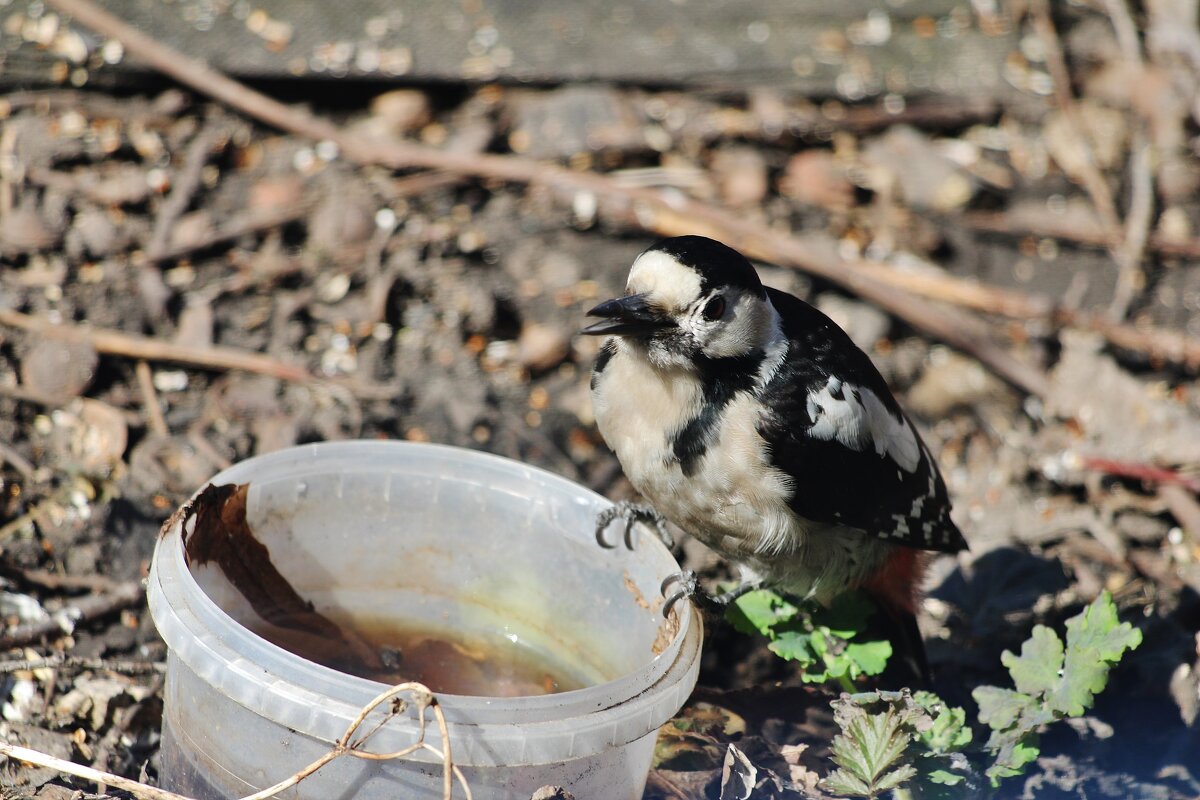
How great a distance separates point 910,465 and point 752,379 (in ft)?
1.83

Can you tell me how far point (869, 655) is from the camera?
3.18 metres

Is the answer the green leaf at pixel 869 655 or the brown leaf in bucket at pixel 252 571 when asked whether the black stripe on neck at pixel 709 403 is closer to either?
the green leaf at pixel 869 655

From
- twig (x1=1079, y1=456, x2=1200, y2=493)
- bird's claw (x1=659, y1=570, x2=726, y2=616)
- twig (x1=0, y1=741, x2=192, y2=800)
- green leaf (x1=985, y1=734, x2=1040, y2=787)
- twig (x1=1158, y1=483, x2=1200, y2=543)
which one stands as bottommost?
twig (x1=1158, y1=483, x2=1200, y2=543)

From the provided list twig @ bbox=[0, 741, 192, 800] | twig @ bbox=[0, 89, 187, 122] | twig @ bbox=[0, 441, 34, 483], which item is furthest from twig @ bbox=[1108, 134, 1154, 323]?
twig @ bbox=[0, 741, 192, 800]

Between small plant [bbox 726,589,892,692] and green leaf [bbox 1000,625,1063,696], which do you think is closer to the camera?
green leaf [bbox 1000,625,1063,696]

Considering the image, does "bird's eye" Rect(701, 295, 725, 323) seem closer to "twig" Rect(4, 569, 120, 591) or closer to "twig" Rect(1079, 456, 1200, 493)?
"twig" Rect(4, 569, 120, 591)

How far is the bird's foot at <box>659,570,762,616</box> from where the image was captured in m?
2.99

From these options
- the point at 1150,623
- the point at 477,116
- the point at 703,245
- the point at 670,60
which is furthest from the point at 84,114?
the point at 1150,623

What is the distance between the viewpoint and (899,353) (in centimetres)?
489

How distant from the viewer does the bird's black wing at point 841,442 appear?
311 cm

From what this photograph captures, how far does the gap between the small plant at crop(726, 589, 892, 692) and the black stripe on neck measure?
485 millimetres

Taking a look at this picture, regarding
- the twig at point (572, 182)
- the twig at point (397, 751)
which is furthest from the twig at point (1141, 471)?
the twig at point (397, 751)

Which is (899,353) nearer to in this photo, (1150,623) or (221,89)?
(1150,623)

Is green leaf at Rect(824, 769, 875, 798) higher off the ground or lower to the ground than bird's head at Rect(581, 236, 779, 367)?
lower
